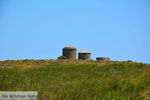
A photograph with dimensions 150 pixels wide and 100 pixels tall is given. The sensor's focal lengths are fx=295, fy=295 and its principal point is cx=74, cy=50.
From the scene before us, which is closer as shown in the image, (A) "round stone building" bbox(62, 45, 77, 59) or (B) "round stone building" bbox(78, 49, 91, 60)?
(A) "round stone building" bbox(62, 45, 77, 59)

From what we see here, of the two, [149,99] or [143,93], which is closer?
[149,99]

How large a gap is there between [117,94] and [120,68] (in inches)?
→ 643

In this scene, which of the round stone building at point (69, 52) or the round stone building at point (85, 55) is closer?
the round stone building at point (69, 52)

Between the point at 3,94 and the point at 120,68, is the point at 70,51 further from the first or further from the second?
the point at 3,94

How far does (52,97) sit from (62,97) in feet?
1.02

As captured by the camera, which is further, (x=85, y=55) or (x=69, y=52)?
(x=85, y=55)

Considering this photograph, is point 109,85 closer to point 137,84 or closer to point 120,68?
point 137,84

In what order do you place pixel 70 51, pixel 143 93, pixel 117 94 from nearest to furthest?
pixel 117 94 → pixel 143 93 → pixel 70 51

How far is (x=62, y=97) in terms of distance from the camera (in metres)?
8.99

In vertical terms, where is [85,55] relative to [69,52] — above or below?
below

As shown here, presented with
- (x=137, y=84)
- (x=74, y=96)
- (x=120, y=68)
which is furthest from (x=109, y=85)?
(x=120, y=68)

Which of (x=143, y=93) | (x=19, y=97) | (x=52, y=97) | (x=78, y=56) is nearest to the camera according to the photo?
(x=19, y=97)

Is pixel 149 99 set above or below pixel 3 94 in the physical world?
below

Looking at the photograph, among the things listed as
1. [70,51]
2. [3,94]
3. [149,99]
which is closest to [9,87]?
[3,94]
